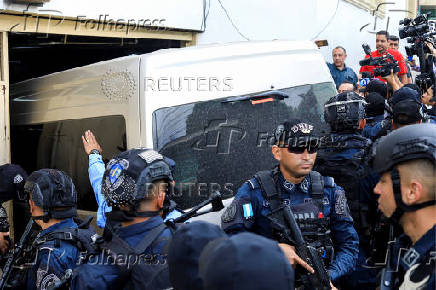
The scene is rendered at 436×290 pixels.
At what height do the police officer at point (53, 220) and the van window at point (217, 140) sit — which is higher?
the van window at point (217, 140)

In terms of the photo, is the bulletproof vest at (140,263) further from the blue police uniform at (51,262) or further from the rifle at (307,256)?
the rifle at (307,256)

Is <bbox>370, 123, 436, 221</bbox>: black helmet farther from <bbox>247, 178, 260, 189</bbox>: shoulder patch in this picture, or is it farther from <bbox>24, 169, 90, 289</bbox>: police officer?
<bbox>24, 169, 90, 289</bbox>: police officer

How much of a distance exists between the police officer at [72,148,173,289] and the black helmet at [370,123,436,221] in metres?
0.95

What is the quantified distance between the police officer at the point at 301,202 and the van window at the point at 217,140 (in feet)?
1.96

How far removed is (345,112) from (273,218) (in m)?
1.14

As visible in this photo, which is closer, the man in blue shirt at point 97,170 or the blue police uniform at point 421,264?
the blue police uniform at point 421,264

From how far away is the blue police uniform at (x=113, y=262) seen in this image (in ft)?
7.71

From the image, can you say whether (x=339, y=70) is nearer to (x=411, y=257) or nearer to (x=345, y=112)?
(x=345, y=112)

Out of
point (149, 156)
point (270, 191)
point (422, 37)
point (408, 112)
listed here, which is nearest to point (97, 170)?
point (270, 191)

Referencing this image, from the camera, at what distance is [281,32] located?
9008mm

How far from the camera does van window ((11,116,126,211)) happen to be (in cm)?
420

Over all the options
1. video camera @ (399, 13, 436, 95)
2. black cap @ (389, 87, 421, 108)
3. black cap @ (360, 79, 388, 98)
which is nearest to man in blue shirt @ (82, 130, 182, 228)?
black cap @ (389, 87, 421, 108)

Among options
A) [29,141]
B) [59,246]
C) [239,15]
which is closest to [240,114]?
[59,246]

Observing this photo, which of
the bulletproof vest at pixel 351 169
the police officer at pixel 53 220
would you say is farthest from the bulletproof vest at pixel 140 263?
the bulletproof vest at pixel 351 169
